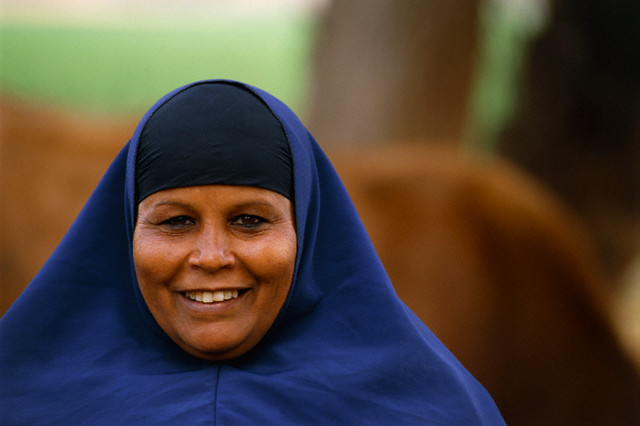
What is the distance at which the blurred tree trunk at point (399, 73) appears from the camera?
4887mm

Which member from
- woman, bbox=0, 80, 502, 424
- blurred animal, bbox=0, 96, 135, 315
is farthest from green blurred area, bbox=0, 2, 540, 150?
woman, bbox=0, 80, 502, 424

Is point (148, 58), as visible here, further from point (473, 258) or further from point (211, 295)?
point (211, 295)

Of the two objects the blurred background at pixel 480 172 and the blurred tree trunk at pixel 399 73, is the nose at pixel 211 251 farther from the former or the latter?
the blurred tree trunk at pixel 399 73

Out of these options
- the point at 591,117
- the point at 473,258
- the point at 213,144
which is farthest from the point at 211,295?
the point at 591,117

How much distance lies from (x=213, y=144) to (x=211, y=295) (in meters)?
0.28

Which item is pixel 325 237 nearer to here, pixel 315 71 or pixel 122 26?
pixel 315 71

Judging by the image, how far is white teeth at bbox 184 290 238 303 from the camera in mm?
1599

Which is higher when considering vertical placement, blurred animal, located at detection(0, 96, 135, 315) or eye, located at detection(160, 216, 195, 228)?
eye, located at detection(160, 216, 195, 228)

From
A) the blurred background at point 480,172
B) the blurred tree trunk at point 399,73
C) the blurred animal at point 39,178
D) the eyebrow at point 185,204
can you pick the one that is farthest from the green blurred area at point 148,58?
the eyebrow at point 185,204

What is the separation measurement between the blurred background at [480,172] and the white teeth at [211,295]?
197 cm

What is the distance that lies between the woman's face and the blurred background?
6.39 ft

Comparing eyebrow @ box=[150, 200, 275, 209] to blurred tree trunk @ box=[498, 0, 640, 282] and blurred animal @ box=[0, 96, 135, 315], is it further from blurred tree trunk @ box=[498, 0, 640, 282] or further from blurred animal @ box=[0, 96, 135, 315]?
blurred tree trunk @ box=[498, 0, 640, 282]

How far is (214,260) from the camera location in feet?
5.08

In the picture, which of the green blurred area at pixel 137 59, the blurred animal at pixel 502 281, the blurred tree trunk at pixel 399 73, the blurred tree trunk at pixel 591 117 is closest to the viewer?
the blurred animal at pixel 502 281
